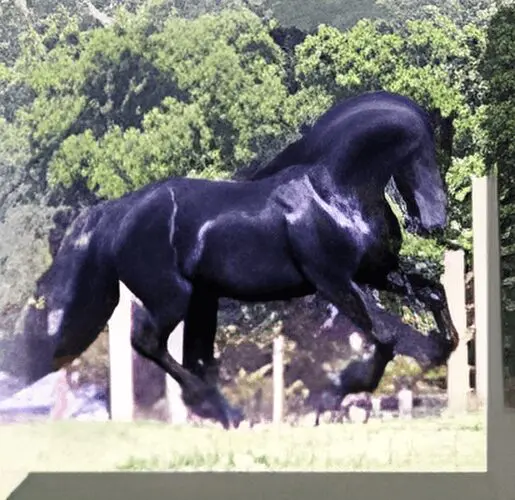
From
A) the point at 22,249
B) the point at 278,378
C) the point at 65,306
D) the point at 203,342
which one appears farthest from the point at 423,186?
the point at 22,249

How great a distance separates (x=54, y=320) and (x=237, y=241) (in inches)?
34.8

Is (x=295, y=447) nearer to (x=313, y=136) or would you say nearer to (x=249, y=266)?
(x=249, y=266)

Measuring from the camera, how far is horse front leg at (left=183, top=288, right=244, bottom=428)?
12.8 feet

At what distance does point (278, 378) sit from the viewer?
387 centimetres

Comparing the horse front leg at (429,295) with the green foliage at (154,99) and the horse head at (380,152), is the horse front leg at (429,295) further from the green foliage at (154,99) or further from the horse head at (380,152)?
the green foliage at (154,99)

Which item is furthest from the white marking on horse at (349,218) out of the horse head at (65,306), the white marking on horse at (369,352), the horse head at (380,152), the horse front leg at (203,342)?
the horse head at (65,306)

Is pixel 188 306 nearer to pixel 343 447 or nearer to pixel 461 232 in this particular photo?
pixel 343 447

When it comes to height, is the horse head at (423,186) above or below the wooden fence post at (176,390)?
above

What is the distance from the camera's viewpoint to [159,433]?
12.8 ft

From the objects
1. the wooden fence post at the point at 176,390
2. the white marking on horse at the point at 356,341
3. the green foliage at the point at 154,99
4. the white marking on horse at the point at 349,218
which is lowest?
the wooden fence post at the point at 176,390

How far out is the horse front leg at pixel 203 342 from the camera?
3.89m

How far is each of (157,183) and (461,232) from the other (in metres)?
1.35

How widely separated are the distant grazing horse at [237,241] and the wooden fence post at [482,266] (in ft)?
0.60

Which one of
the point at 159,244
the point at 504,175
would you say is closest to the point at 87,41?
the point at 159,244
